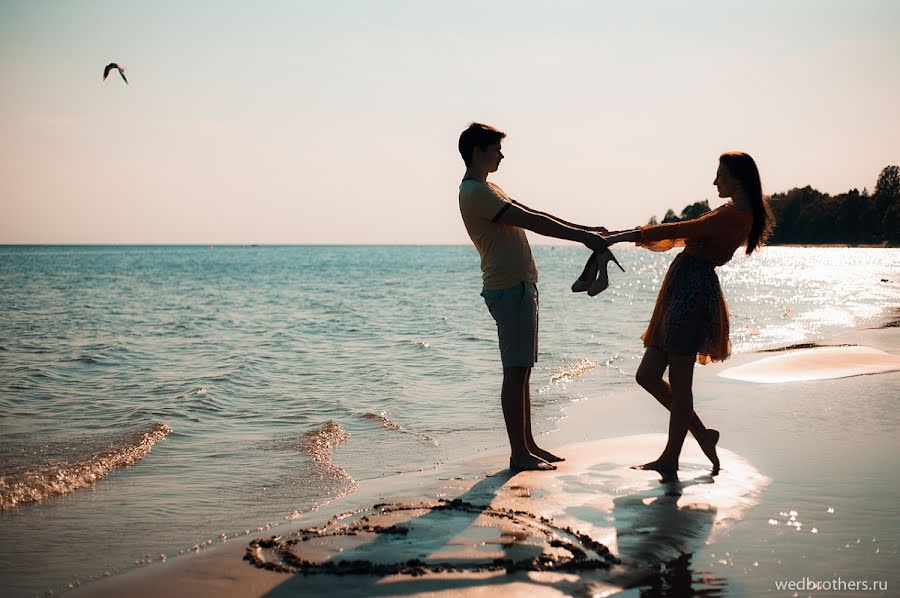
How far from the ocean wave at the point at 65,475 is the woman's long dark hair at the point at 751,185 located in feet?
16.1

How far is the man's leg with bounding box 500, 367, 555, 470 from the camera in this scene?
18.1 ft

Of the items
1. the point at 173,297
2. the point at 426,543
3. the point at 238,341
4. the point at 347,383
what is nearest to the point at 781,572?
the point at 426,543

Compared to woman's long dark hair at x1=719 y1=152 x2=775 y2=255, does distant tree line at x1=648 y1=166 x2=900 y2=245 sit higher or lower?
higher

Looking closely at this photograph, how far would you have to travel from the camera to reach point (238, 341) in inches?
648

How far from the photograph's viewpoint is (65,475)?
238 inches

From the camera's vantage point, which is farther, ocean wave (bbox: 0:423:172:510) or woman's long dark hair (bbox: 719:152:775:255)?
ocean wave (bbox: 0:423:172:510)

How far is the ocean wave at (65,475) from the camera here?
5.60m

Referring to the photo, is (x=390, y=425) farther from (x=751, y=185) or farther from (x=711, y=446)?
(x=751, y=185)

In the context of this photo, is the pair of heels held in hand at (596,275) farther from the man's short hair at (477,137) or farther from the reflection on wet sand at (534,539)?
the reflection on wet sand at (534,539)

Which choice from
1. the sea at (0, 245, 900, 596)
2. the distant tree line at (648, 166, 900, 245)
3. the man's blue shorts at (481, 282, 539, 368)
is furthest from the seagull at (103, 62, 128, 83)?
the distant tree line at (648, 166, 900, 245)

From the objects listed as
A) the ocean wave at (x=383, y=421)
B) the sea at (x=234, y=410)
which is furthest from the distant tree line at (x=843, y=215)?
the ocean wave at (x=383, y=421)

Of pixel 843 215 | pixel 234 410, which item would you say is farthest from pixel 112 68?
pixel 843 215

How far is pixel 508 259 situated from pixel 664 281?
1.03 metres

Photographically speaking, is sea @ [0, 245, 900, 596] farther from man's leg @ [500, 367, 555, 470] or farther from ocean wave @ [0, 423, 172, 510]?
man's leg @ [500, 367, 555, 470]
